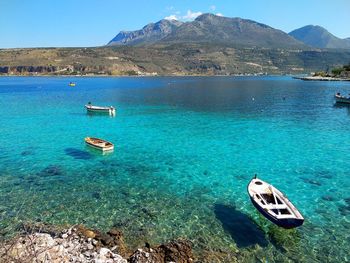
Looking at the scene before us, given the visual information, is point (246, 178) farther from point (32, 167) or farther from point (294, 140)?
point (32, 167)

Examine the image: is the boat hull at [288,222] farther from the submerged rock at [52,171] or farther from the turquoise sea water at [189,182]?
the submerged rock at [52,171]

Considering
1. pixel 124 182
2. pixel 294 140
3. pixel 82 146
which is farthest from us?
pixel 294 140

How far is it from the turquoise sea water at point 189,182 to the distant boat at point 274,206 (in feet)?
3.27

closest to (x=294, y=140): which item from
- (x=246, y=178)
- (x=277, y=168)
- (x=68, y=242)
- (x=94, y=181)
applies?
(x=277, y=168)

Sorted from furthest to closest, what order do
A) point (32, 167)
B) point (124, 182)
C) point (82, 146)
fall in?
point (82, 146) < point (32, 167) < point (124, 182)

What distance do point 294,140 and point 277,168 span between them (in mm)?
13637

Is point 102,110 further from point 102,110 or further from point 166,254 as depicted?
point 166,254

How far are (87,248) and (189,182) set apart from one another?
1295 cm

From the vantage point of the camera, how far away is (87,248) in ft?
50.6

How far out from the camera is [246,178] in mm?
27797

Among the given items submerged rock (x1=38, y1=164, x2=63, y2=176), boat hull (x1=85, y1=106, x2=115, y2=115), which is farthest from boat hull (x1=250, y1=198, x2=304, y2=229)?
boat hull (x1=85, y1=106, x2=115, y2=115)

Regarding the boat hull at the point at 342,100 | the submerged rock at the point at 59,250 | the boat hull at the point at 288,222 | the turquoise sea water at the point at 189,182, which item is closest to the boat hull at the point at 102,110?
the turquoise sea water at the point at 189,182

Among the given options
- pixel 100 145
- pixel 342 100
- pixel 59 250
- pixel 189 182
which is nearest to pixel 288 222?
pixel 189 182

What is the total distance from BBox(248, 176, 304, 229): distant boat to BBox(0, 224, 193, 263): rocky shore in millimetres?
5711
